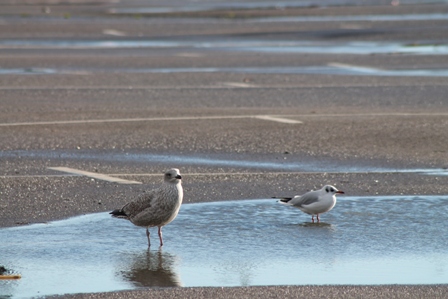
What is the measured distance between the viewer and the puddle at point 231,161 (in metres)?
11.0

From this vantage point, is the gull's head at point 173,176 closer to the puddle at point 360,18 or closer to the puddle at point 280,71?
the puddle at point 280,71

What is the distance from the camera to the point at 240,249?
24.9ft

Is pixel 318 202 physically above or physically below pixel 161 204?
below

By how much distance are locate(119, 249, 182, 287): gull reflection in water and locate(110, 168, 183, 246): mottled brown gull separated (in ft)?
0.83

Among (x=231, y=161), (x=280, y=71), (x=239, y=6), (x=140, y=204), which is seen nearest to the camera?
(x=140, y=204)

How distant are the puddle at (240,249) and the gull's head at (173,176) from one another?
48cm

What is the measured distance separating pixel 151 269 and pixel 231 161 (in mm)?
4643

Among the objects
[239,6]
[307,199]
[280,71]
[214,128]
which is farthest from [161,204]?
[239,6]

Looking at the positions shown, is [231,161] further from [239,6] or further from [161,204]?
[239,6]

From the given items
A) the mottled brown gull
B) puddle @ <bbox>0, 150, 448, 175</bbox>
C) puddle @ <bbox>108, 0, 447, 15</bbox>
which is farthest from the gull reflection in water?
puddle @ <bbox>108, 0, 447, 15</bbox>

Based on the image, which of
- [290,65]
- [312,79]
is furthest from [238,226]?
[290,65]

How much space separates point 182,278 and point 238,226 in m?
1.65

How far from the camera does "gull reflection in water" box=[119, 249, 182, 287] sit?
667cm

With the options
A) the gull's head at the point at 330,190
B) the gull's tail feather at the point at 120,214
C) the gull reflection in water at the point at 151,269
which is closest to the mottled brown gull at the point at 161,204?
the gull's tail feather at the point at 120,214
